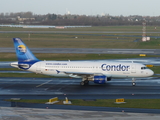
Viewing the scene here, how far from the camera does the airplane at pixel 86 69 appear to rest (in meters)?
45.8

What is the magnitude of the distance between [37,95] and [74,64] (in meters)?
9.84

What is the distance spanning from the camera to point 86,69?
46.6m

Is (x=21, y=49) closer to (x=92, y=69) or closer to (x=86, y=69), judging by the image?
(x=86, y=69)

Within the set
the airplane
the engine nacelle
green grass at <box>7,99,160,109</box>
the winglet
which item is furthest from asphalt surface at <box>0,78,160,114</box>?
the winglet

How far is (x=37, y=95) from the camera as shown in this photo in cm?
3922

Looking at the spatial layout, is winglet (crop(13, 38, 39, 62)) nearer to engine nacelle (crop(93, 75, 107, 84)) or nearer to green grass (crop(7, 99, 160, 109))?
engine nacelle (crop(93, 75, 107, 84))

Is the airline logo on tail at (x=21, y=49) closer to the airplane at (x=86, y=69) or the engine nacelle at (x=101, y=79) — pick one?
the airplane at (x=86, y=69)

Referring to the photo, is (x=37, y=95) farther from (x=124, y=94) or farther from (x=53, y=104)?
(x=124, y=94)

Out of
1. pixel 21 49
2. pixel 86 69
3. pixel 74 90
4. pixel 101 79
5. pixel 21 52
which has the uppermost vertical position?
pixel 21 49

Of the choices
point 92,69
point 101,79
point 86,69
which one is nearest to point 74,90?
point 101,79

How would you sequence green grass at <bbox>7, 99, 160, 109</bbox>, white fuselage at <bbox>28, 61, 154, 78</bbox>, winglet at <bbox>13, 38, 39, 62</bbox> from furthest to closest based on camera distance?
winglet at <bbox>13, 38, 39, 62</bbox> < white fuselage at <bbox>28, 61, 154, 78</bbox> < green grass at <bbox>7, 99, 160, 109</bbox>

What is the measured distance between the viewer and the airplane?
150 feet

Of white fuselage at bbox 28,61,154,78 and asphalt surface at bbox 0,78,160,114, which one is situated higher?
white fuselage at bbox 28,61,154,78

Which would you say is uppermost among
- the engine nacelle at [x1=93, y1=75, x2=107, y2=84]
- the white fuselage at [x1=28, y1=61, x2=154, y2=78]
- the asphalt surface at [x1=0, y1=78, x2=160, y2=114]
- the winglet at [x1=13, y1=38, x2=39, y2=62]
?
the winglet at [x1=13, y1=38, x2=39, y2=62]
